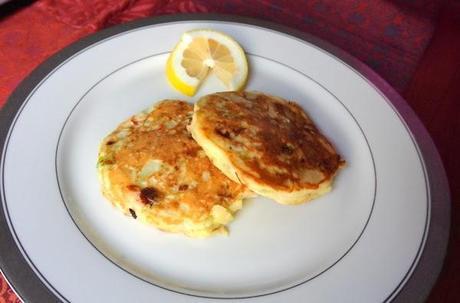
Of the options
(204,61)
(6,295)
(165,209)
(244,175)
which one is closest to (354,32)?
(204,61)

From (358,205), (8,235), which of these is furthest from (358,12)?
(8,235)

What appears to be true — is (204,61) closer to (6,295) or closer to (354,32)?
(354,32)

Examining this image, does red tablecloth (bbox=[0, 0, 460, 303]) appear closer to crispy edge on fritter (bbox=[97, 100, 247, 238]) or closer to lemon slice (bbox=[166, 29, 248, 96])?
lemon slice (bbox=[166, 29, 248, 96])

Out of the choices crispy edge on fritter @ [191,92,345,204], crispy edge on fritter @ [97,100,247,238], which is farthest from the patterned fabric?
crispy edge on fritter @ [191,92,345,204]

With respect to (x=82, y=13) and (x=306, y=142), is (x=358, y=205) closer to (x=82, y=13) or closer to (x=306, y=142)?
(x=306, y=142)

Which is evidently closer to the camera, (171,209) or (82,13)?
(171,209)

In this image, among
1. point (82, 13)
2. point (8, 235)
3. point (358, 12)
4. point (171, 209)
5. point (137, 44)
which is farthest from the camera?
point (358, 12)
